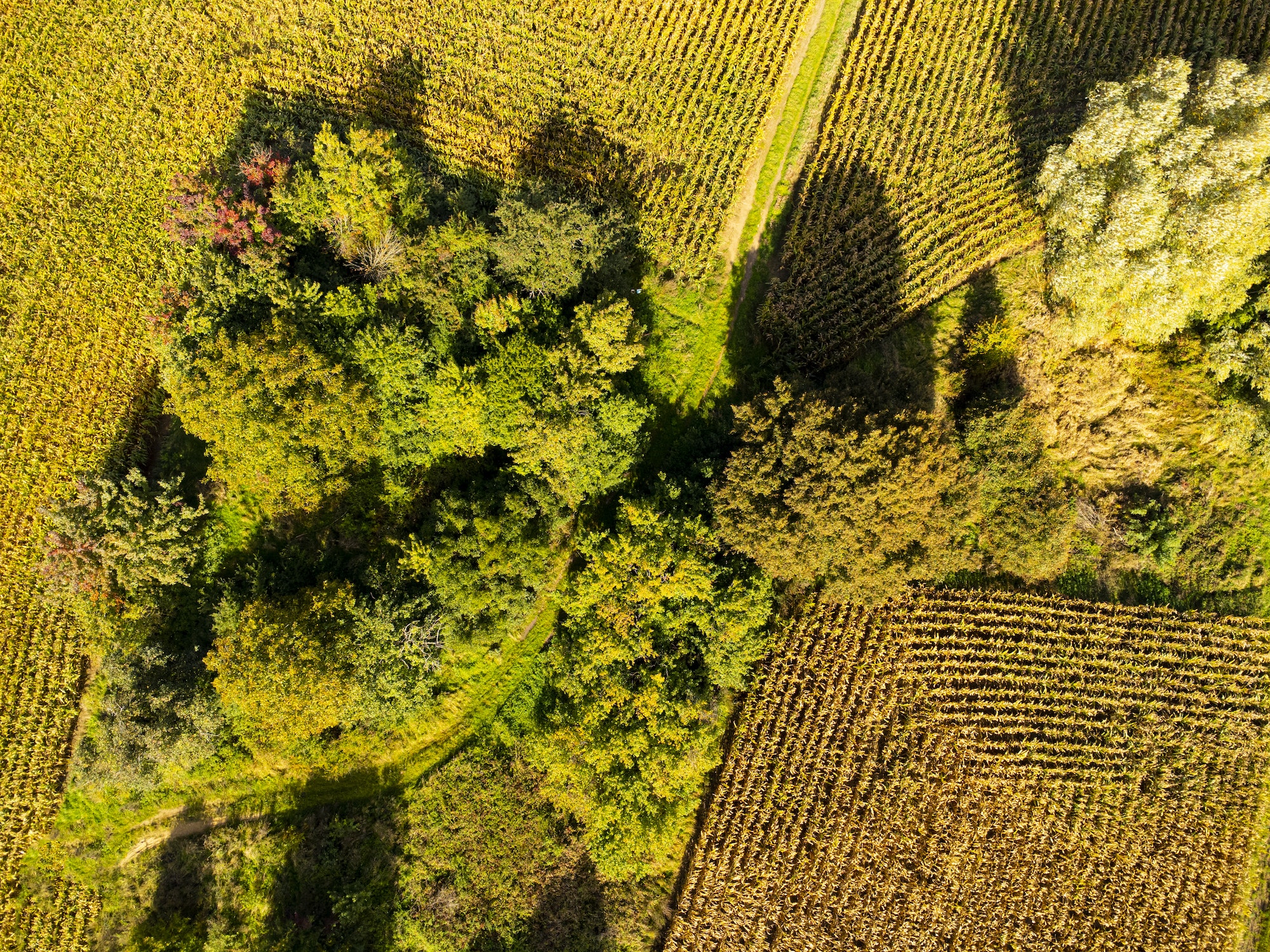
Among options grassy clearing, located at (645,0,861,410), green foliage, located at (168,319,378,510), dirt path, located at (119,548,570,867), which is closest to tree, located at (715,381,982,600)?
grassy clearing, located at (645,0,861,410)

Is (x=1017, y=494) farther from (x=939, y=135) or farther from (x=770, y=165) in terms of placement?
(x=770, y=165)

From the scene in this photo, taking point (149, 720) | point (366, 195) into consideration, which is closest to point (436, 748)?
point (149, 720)

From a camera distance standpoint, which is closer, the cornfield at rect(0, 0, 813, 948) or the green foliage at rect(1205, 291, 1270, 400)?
the green foliage at rect(1205, 291, 1270, 400)

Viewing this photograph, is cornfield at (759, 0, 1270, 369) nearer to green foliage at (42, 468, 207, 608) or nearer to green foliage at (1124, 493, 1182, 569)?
green foliage at (1124, 493, 1182, 569)

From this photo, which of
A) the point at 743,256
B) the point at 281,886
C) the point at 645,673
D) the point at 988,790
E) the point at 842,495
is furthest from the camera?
the point at 743,256

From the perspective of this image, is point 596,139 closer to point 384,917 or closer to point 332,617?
point 332,617

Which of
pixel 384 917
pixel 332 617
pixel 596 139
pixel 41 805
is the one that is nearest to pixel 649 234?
pixel 596 139

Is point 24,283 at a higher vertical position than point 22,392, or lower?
higher
